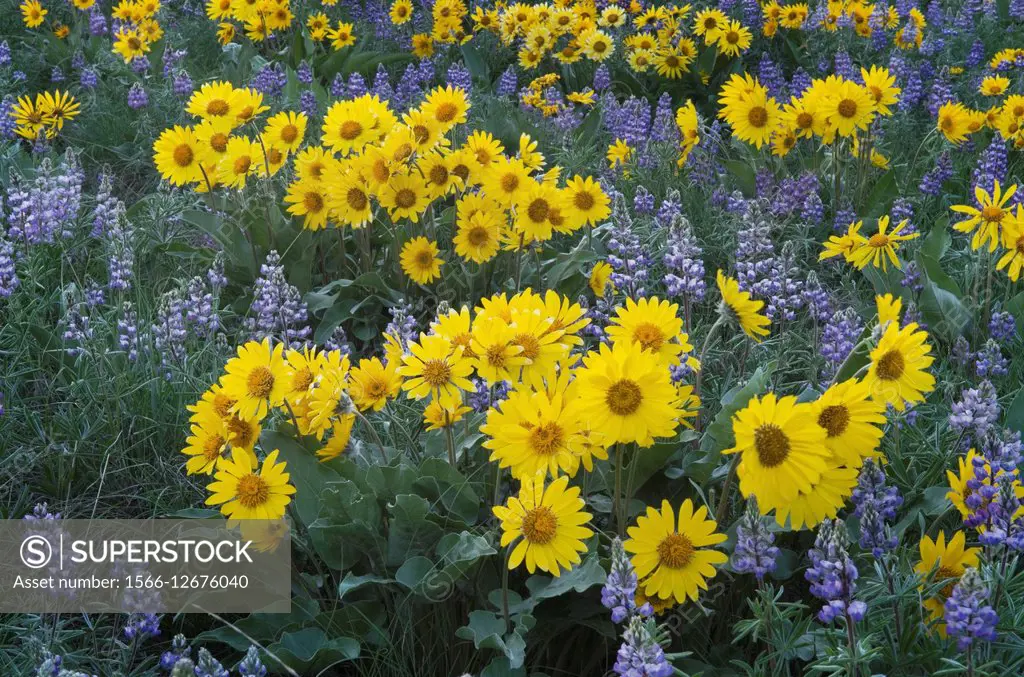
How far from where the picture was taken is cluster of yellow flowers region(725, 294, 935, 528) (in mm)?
1678

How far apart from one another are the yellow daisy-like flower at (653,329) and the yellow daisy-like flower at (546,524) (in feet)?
1.22

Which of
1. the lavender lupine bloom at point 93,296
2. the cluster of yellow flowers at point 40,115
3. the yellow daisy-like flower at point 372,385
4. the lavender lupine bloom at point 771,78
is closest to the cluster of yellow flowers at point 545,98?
the lavender lupine bloom at point 771,78

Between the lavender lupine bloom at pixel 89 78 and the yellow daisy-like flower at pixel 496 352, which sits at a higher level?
the lavender lupine bloom at pixel 89 78

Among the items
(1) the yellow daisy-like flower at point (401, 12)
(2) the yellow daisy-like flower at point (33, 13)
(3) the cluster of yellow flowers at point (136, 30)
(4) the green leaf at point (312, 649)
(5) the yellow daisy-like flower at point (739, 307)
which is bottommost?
(4) the green leaf at point (312, 649)

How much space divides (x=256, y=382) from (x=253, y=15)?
4532 millimetres

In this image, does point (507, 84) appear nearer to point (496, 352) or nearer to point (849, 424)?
point (496, 352)

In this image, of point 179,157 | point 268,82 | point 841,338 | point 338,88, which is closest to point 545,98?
point 338,88

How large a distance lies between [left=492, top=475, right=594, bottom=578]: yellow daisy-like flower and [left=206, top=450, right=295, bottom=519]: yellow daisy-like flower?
518 millimetres

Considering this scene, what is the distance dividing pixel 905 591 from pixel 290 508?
136 centimetres

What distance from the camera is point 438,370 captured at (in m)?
1.99

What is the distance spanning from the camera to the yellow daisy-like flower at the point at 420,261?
136 inches

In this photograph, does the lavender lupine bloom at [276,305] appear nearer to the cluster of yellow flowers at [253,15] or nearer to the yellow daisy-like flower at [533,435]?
the yellow daisy-like flower at [533,435]

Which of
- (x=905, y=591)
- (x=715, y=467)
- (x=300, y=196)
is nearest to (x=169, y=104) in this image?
(x=300, y=196)

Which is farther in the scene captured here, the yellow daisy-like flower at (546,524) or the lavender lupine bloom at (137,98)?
the lavender lupine bloom at (137,98)
